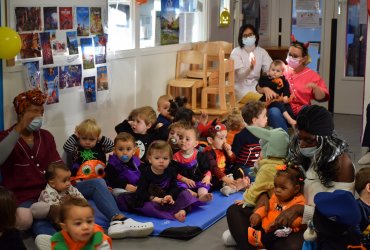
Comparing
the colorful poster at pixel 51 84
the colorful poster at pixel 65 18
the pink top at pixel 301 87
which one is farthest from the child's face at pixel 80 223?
the pink top at pixel 301 87

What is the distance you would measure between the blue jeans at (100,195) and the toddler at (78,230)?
130cm

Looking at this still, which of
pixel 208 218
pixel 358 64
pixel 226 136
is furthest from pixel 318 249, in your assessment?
pixel 358 64

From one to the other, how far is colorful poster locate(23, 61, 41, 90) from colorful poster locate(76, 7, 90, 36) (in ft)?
2.10

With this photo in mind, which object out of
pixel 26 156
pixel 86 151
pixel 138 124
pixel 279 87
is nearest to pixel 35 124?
pixel 26 156

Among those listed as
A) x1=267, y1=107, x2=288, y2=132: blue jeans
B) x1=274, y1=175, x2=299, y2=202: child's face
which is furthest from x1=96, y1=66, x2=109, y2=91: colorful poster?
x1=274, y1=175, x2=299, y2=202: child's face

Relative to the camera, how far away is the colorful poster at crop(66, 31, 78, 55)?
5.28 meters

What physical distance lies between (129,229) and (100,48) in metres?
2.02

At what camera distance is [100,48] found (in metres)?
5.68

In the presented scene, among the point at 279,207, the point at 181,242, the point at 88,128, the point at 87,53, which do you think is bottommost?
the point at 181,242

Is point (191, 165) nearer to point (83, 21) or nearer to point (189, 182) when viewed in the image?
point (189, 182)

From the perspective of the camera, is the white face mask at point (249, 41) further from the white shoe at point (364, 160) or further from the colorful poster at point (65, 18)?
the colorful poster at point (65, 18)

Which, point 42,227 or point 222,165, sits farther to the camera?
point 222,165

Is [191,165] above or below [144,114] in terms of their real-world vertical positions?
below

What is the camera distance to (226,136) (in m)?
5.54
